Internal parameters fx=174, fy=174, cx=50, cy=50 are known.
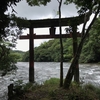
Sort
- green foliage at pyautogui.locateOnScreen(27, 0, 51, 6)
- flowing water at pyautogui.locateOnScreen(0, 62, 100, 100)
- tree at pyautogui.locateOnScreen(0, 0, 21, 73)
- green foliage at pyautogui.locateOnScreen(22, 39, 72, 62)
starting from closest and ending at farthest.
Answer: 1. tree at pyautogui.locateOnScreen(0, 0, 21, 73)
2. green foliage at pyautogui.locateOnScreen(27, 0, 51, 6)
3. flowing water at pyautogui.locateOnScreen(0, 62, 100, 100)
4. green foliage at pyautogui.locateOnScreen(22, 39, 72, 62)

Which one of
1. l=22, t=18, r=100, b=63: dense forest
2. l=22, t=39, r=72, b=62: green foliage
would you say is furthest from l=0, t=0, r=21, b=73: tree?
l=22, t=39, r=72, b=62: green foliage

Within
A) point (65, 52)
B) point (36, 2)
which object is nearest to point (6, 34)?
point (36, 2)

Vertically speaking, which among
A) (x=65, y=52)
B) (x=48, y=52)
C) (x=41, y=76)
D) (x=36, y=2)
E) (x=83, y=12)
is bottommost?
(x=41, y=76)

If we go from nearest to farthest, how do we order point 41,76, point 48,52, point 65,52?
point 41,76
point 65,52
point 48,52

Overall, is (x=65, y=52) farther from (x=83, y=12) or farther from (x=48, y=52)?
(x=83, y=12)

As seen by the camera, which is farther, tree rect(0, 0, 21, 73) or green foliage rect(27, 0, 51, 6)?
green foliage rect(27, 0, 51, 6)

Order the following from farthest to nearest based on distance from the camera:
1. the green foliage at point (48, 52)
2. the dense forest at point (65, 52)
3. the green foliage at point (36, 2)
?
the green foliage at point (48, 52) < the dense forest at point (65, 52) < the green foliage at point (36, 2)

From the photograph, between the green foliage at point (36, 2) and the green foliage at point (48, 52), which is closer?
the green foliage at point (36, 2)

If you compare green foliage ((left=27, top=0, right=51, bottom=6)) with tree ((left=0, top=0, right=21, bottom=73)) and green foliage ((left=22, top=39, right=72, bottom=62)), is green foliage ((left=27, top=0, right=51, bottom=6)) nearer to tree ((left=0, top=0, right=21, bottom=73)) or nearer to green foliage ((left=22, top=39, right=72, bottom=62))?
tree ((left=0, top=0, right=21, bottom=73))

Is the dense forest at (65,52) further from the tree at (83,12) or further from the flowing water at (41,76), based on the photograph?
the tree at (83,12)

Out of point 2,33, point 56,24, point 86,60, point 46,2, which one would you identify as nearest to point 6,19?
point 2,33

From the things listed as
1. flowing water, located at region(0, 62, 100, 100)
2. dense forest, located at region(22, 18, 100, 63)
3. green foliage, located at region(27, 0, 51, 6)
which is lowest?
flowing water, located at region(0, 62, 100, 100)

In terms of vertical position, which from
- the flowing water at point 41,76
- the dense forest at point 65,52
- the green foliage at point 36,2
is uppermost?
the green foliage at point 36,2

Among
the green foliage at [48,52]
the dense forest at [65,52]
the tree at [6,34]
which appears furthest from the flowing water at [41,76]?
the green foliage at [48,52]
